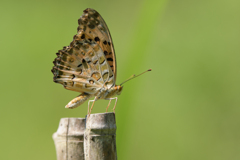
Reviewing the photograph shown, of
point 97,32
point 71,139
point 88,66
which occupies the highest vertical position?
point 97,32

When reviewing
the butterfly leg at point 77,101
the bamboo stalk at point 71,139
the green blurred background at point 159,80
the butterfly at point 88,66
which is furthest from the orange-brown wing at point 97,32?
the bamboo stalk at point 71,139

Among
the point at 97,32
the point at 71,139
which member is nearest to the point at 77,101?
the point at 97,32

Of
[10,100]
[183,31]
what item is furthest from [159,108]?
[10,100]

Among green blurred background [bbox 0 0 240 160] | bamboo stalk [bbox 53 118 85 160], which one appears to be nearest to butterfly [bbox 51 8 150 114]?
green blurred background [bbox 0 0 240 160]

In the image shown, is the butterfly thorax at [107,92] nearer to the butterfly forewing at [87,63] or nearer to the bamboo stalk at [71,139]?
the butterfly forewing at [87,63]

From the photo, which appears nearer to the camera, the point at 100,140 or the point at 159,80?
the point at 100,140

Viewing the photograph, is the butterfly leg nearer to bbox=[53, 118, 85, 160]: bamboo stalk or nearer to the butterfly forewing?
the butterfly forewing

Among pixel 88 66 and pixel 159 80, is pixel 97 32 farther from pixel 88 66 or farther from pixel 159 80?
pixel 159 80

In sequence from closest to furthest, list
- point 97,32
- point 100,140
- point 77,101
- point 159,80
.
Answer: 1. point 100,140
2. point 77,101
3. point 97,32
4. point 159,80
